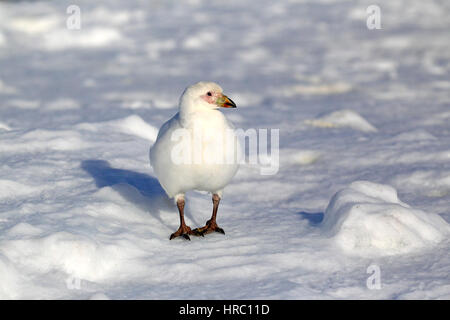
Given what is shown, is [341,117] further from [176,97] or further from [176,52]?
[176,52]

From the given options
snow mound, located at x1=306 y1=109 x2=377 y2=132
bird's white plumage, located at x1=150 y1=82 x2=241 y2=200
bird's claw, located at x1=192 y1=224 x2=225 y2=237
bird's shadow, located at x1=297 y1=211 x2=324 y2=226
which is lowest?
bird's claw, located at x1=192 y1=224 x2=225 y2=237

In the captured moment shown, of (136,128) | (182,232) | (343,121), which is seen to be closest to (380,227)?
(182,232)

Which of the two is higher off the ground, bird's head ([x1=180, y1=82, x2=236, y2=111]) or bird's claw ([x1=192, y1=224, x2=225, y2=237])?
bird's head ([x1=180, y1=82, x2=236, y2=111])

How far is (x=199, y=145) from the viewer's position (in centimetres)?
392

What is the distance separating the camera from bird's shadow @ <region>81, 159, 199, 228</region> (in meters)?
4.66

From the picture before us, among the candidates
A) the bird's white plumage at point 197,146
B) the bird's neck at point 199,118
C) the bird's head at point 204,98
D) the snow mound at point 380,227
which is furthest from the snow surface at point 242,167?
the bird's head at point 204,98

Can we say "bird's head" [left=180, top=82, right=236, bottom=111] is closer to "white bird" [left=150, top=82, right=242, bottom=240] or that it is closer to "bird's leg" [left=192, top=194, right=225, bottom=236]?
"white bird" [left=150, top=82, right=242, bottom=240]

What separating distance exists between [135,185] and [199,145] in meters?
1.26

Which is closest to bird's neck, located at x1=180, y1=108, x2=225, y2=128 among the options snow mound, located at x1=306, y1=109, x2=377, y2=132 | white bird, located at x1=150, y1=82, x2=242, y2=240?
white bird, located at x1=150, y1=82, x2=242, y2=240

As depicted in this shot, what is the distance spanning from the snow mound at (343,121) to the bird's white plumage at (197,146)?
3.03m

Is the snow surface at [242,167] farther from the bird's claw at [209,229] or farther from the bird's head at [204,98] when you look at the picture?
the bird's head at [204,98]

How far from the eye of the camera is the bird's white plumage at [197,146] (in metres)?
3.93
